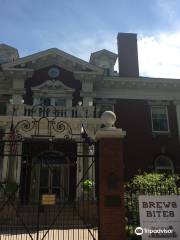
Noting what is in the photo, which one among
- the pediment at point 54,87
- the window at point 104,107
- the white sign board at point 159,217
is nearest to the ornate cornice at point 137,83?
the window at point 104,107

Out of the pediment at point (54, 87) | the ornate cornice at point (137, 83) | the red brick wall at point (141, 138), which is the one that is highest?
the ornate cornice at point (137, 83)

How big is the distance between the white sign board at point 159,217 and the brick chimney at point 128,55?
17.6m

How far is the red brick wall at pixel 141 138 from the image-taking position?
918 inches

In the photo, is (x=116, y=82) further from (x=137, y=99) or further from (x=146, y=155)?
(x=146, y=155)

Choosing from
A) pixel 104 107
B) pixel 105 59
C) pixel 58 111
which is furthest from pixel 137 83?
pixel 58 111

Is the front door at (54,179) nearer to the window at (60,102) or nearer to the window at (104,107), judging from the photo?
the window at (60,102)

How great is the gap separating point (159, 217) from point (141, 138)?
15.1 meters

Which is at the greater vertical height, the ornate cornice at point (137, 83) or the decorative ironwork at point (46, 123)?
the ornate cornice at point (137, 83)

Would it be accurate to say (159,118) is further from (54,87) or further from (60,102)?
(54,87)

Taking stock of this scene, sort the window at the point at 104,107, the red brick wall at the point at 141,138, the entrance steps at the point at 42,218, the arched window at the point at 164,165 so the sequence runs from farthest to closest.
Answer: the window at the point at 104,107 → the arched window at the point at 164,165 → the red brick wall at the point at 141,138 → the entrance steps at the point at 42,218

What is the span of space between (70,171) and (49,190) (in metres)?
1.77

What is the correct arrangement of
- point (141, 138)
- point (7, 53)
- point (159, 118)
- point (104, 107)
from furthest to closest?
1. point (7, 53)
2. point (159, 118)
3. point (104, 107)
4. point (141, 138)

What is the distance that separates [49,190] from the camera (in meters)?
21.3

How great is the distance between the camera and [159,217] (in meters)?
9.03
